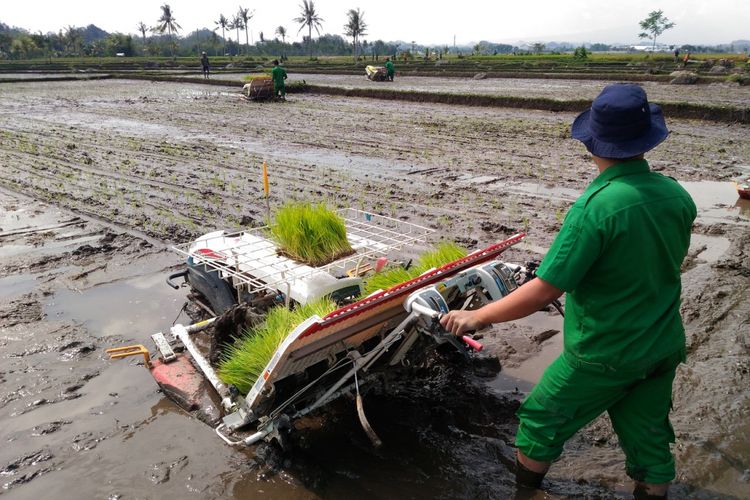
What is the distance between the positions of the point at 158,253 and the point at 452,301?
4419 mm

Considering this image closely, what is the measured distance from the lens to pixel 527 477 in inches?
103

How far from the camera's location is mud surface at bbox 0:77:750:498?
9.98 feet

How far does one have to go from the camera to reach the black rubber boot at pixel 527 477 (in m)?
2.58

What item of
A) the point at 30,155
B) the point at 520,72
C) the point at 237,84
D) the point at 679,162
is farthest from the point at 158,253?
the point at 520,72

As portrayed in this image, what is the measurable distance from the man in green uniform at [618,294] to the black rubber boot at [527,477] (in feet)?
0.70

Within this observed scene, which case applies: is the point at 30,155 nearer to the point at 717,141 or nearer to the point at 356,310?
the point at 356,310

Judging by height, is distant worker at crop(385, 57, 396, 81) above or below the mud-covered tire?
above

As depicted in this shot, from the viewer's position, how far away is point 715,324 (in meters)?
4.46

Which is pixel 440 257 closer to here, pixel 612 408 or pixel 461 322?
pixel 461 322

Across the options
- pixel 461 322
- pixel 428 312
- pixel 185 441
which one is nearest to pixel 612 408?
pixel 461 322

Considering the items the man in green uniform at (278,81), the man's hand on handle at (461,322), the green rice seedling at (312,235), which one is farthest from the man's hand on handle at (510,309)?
the man in green uniform at (278,81)

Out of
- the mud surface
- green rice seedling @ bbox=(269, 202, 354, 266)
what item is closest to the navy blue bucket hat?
the mud surface

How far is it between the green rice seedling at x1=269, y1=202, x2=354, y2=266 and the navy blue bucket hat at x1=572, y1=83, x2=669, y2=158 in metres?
2.11

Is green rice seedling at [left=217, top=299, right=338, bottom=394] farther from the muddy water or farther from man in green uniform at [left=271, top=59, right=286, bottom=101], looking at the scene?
man in green uniform at [left=271, top=59, right=286, bottom=101]
